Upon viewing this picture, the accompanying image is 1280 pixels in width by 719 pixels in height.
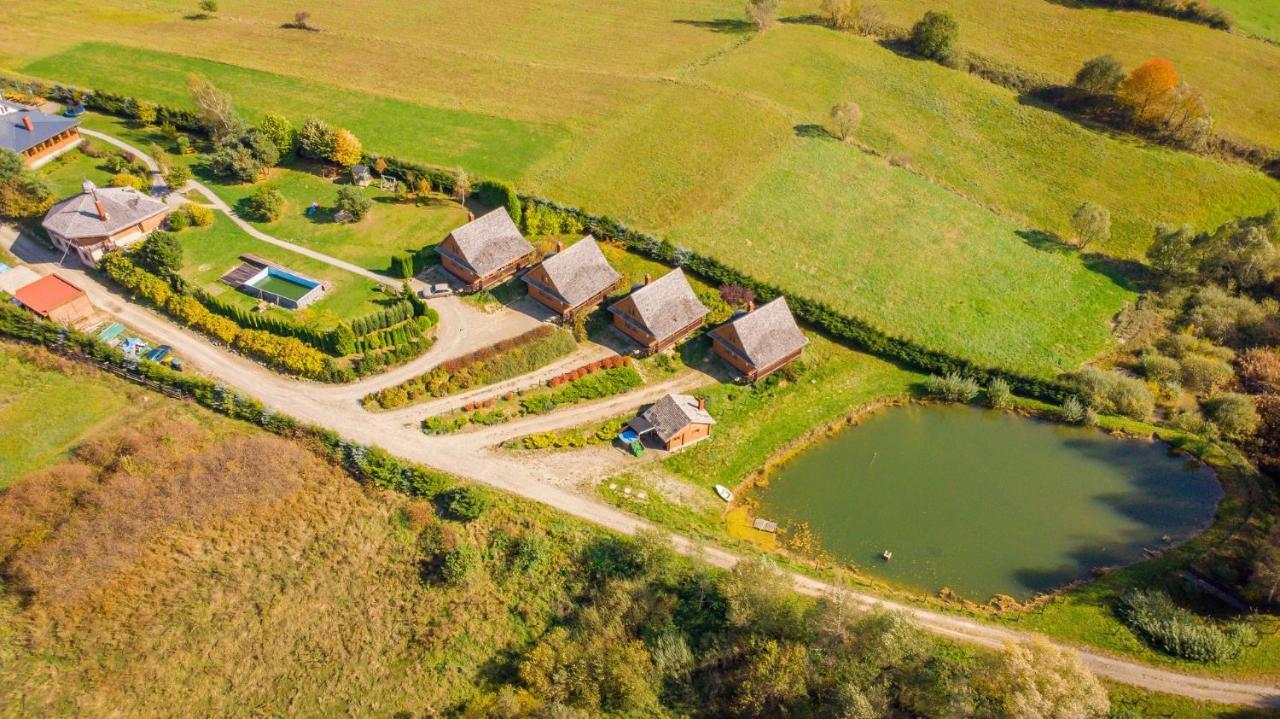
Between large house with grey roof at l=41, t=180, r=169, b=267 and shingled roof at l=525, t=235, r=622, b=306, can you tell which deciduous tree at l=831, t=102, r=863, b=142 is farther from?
large house with grey roof at l=41, t=180, r=169, b=267

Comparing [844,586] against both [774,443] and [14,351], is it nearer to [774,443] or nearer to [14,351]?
[774,443]

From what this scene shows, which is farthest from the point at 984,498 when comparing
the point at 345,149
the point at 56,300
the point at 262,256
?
the point at 56,300

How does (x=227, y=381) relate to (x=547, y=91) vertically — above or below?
below

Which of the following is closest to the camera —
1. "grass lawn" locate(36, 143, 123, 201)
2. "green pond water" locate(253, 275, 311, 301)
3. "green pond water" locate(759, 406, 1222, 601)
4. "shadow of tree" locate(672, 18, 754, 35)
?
"green pond water" locate(759, 406, 1222, 601)

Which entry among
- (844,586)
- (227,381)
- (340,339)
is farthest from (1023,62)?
(227,381)

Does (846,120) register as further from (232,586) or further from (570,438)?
(232,586)

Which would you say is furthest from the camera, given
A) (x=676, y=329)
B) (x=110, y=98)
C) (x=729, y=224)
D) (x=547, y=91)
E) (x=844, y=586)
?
(x=547, y=91)

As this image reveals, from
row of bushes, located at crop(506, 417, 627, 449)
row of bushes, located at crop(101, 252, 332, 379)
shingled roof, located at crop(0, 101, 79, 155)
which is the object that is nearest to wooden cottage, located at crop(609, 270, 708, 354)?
row of bushes, located at crop(506, 417, 627, 449)
